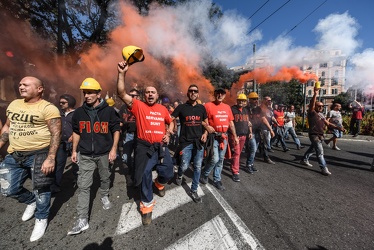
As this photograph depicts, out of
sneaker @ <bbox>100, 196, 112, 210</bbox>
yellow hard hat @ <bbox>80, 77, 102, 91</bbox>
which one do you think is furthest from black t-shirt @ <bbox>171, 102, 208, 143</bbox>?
sneaker @ <bbox>100, 196, 112, 210</bbox>

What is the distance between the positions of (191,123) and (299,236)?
233 centimetres

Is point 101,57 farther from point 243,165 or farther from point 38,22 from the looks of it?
point 243,165

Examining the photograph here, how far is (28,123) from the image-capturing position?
7.96 ft

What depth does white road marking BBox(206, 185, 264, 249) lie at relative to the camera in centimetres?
229

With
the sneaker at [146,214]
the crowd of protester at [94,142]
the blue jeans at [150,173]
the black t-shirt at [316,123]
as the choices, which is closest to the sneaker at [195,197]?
the crowd of protester at [94,142]

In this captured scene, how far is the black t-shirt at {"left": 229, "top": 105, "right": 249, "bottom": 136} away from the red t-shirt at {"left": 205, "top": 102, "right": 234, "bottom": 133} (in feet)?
2.34

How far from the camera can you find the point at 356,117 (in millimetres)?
10867

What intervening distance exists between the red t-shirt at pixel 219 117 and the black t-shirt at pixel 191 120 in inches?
9.9

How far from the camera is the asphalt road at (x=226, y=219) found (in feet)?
7.59

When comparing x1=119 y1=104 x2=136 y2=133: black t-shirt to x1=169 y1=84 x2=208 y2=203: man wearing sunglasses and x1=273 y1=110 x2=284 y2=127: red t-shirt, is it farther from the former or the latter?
x1=273 y1=110 x2=284 y2=127: red t-shirt

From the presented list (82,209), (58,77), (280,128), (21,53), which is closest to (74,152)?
(82,209)

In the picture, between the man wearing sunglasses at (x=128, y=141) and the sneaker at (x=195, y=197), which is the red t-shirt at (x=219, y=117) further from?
the man wearing sunglasses at (x=128, y=141)

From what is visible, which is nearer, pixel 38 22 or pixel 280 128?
pixel 280 128

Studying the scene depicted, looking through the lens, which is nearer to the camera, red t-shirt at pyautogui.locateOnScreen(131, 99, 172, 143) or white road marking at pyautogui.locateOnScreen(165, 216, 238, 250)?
white road marking at pyautogui.locateOnScreen(165, 216, 238, 250)
